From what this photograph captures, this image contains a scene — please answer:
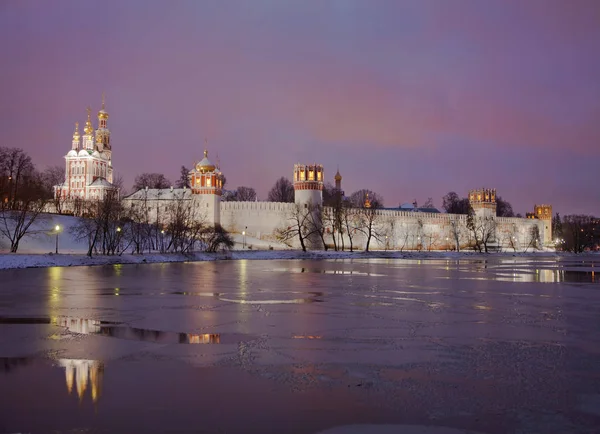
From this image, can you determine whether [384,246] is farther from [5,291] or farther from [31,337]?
[31,337]

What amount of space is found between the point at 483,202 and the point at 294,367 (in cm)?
10042

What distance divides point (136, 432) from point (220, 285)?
52.7 feet

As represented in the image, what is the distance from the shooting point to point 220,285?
68.5ft

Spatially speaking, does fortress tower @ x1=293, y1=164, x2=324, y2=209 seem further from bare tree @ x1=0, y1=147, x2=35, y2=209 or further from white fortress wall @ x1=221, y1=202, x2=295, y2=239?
bare tree @ x1=0, y1=147, x2=35, y2=209

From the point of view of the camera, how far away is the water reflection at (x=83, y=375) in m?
6.17

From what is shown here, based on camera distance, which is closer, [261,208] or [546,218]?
[261,208]

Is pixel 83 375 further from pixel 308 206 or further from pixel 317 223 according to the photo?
pixel 308 206

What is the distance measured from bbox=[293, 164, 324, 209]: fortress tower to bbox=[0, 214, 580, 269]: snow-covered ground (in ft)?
30.5

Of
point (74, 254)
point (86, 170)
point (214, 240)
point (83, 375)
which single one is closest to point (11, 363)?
point (83, 375)

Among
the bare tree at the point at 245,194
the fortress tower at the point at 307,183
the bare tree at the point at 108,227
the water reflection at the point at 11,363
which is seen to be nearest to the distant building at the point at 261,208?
the fortress tower at the point at 307,183

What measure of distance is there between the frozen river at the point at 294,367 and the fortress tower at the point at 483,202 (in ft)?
301

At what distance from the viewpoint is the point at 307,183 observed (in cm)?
7806

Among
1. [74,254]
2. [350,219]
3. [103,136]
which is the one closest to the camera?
[74,254]

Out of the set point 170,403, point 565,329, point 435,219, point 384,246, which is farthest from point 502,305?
point 435,219
